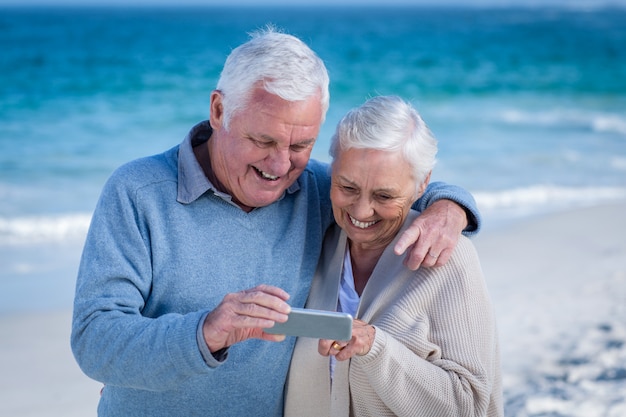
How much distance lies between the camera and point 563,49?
1095 inches

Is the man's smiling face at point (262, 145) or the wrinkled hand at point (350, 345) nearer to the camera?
the wrinkled hand at point (350, 345)

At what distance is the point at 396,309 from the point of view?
2559 mm

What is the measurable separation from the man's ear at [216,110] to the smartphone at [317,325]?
2.69 feet

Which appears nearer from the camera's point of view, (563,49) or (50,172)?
(50,172)

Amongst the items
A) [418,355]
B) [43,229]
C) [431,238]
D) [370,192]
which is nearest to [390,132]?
[370,192]

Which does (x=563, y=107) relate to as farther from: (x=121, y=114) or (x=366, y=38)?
(x=366, y=38)

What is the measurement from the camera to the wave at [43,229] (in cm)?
706

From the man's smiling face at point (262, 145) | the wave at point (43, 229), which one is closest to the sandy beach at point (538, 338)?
the wave at point (43, 229)

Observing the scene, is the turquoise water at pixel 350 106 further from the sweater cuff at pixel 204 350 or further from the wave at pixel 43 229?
the sweater cuff at pixel 204 350

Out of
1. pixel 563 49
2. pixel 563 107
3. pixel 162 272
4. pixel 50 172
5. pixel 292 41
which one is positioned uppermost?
pixel 563 49

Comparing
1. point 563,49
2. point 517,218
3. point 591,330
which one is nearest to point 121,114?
point 517,218

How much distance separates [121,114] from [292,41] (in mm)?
11619

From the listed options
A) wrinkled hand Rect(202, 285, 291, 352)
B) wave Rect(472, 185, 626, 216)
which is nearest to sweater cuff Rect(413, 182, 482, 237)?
wrinkled hand Rect(202, 285, 291, 352)

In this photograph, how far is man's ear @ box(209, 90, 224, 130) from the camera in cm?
262
